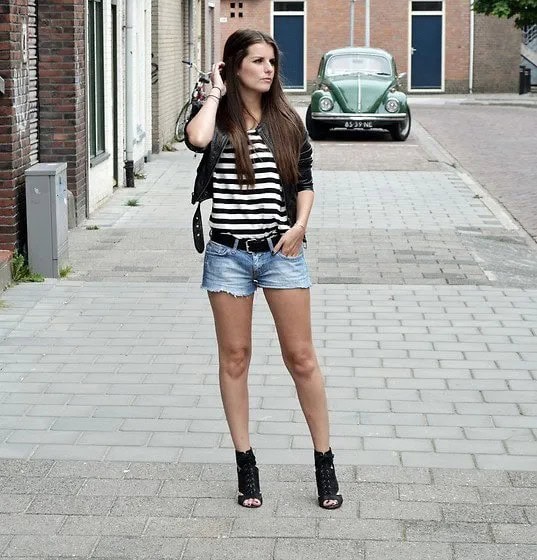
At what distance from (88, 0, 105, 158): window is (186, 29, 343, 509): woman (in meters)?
9.23

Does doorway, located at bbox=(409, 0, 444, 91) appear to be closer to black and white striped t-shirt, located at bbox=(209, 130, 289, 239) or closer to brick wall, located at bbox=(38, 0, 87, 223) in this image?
brick wall, located at bbox=(38, 0, 87, 223)

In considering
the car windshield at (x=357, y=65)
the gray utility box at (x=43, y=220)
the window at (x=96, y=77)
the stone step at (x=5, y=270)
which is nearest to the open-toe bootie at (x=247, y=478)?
the stone step at (x=5, y=270)

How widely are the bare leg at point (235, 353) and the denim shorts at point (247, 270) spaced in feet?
0.15

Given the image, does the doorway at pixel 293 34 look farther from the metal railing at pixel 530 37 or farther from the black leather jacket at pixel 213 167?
the black leather jacket at pixel 213 167

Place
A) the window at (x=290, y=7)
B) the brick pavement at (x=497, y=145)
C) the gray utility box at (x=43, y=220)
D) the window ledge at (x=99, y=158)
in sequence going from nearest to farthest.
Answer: the gray utility box at (x=43, y=220), the window ledge at (x=99, y=158), the brick pavement at (x=497, y=145), the window at (x=290, y=7)

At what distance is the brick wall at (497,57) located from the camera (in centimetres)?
4678

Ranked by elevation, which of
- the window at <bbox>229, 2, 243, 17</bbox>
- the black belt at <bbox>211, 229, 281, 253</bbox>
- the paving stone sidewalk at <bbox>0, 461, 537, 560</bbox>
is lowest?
the paving stone sidewalk at <bbox>0, 461, 537, 560</bbox>

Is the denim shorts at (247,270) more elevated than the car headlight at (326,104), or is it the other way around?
the car headlight at (326,104)

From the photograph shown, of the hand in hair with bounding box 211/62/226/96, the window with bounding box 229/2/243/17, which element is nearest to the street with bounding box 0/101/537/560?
the hand in hair with bounding box 211/62/226/96

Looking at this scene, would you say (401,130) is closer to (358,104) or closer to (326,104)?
(358,104)

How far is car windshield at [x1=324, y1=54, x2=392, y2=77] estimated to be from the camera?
26.2 metres

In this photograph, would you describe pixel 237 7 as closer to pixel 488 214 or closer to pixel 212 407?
pixel 488 214

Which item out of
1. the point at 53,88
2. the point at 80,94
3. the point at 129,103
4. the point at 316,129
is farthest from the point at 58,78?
the point at 316,129

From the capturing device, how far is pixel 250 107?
5.14 m
